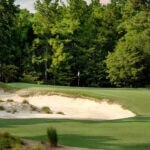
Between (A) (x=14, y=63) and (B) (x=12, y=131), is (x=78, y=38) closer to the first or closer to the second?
(A) (x=14, y=63)

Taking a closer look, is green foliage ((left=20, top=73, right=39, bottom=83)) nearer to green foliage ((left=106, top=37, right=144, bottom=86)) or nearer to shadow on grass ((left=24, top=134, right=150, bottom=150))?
green foliage ((left=106, top=37, right=144, bottom=86))

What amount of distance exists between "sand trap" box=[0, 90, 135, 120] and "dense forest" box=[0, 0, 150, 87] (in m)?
26.0

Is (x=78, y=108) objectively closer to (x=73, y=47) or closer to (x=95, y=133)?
(x=95, y=133)

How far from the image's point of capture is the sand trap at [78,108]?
24041 millimetres

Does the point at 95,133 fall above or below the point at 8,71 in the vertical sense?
below

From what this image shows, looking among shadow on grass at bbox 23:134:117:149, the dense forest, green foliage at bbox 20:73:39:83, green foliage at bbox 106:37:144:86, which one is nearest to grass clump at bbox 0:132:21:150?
shadow on grass at bbox 23:134:117:149

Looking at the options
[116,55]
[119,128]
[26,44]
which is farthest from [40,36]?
[119,128]

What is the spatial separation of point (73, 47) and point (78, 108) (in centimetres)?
3330

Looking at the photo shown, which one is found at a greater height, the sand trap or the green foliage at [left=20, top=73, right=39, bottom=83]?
the green foliage at [left=20, top=73, right=39, bottom=83]

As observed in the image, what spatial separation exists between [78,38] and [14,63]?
8872 millimetres

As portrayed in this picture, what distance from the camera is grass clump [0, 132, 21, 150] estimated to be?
11.0 metres

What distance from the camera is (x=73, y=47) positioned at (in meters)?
60.3

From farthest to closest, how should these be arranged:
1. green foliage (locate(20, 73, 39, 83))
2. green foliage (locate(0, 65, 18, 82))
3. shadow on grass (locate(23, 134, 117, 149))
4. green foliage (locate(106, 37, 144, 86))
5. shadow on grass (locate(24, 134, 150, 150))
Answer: green foliage (locate(20, 73, 39, 83)), green foliage (locate(0, 65, 18, 82)), green foliage (locate(106, 37, 144, 86)), shadow on grass (locate(23, 134, 117, 149)), shadow on grass (locate(24, 134, 150, 150))

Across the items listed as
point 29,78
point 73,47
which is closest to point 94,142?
point 29,78
